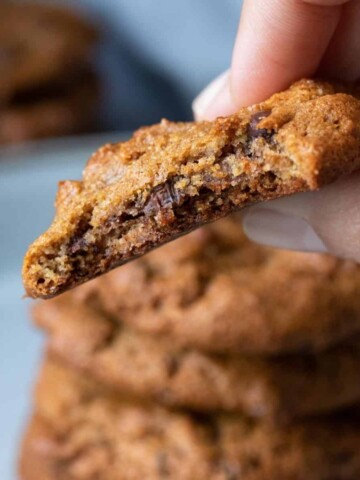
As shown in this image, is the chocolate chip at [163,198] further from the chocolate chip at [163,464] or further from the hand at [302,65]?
the chocolate chip at [163,464]

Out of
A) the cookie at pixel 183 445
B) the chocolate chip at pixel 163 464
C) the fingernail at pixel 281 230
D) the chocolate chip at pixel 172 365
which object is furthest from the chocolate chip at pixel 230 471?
the fingernail at pixel 281 230

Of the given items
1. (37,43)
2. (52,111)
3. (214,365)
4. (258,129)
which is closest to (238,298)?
(214,365)

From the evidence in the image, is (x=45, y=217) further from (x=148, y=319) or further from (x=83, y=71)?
(x=148, y=319)

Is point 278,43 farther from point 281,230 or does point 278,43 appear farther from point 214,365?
point 214,365

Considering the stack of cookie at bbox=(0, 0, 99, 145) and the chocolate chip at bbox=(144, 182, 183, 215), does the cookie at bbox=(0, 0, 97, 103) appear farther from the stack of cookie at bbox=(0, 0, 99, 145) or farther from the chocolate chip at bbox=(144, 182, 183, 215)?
the chocolate chip at bbox=(144, 182, 183, 215)

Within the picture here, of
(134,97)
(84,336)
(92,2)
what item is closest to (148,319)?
(84,336)
